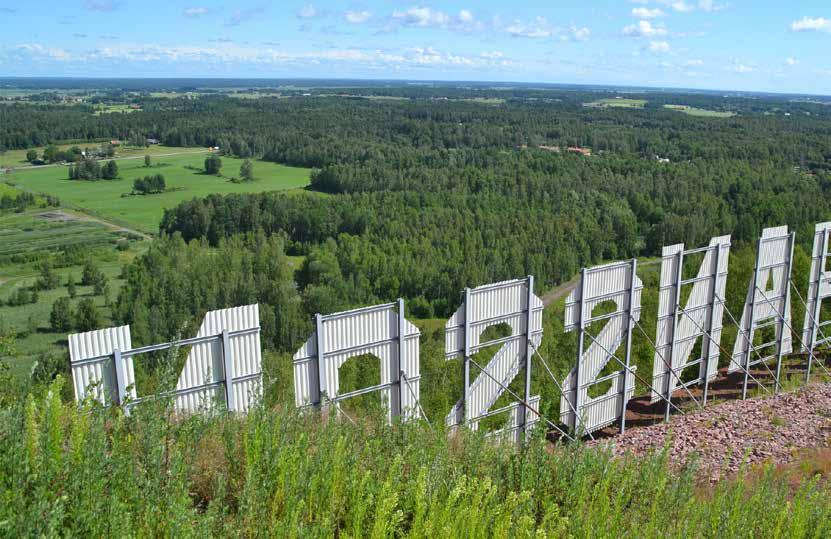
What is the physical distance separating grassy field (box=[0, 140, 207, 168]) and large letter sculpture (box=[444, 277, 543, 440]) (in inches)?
4519

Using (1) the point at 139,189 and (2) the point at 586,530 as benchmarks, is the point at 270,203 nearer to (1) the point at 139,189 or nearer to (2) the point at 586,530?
(1) the point at 139,189

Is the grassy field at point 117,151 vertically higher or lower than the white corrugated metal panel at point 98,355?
lower

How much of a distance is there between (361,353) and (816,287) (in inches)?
503

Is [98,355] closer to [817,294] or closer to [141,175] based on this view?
[817,294]

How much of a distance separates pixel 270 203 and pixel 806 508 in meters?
67.8

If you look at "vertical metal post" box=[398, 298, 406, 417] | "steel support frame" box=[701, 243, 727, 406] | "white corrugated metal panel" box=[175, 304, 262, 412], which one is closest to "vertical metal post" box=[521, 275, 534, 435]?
"vertical metal post" box=[398, 298, 406, 417]

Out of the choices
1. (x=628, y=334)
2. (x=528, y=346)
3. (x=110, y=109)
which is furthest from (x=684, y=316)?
(x=110, y=109)

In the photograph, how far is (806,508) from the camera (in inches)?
281

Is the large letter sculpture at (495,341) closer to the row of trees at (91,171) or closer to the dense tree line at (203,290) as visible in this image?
the dense tree line at (203,290)

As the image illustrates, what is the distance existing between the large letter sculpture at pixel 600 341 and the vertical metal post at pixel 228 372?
21.1 feet

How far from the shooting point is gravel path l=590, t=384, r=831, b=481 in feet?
41.4

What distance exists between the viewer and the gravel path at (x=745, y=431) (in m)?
12.6

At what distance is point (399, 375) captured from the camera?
11.1 m

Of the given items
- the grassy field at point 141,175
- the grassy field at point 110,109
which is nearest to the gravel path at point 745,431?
→ the grassy field at point 141,175
